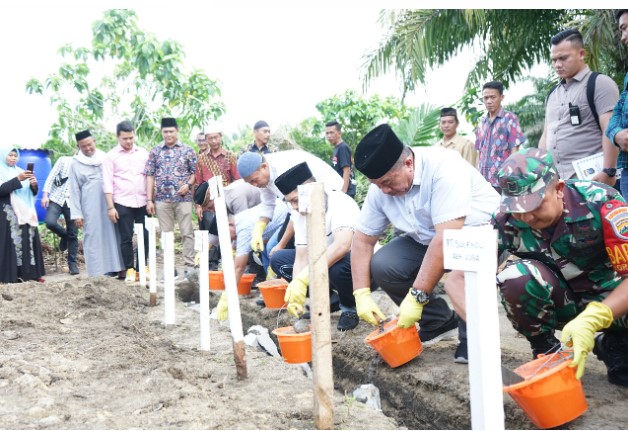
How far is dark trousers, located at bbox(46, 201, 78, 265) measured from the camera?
7.76 meters

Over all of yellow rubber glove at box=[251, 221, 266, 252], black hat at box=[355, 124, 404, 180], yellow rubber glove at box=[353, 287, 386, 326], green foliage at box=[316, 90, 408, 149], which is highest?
green foliage at box=[316, 90, 408, 149]

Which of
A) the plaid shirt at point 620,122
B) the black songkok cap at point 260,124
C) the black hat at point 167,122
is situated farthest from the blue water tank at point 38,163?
the plaid shirt at point 620,122

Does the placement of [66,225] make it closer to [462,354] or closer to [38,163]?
[38,163]

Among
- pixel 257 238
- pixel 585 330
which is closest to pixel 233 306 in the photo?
pixel 585 330

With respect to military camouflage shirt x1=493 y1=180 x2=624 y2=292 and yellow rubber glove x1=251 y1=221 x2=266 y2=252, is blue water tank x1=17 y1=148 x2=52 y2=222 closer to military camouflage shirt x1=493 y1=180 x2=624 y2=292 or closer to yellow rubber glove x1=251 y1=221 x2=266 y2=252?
yellow rubber glove x1=251 y1=221 x2=266 y2=252

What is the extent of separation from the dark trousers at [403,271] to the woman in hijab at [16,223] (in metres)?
4.72

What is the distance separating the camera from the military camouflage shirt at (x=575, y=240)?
259 cm

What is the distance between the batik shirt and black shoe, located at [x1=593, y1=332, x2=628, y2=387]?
93.6 inches

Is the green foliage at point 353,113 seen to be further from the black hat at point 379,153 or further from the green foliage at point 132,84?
the black hat at point 379,153

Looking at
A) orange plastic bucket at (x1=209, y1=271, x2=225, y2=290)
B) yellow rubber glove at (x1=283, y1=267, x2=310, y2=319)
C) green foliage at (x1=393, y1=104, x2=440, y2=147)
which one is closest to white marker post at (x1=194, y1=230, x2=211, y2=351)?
yellow rubber glove at (x1=283, y1=267, x2=310, y2=319)

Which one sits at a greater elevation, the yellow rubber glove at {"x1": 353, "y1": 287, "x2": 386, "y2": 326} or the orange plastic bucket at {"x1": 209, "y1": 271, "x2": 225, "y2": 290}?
the yellow rubber glove at {"x1": 353, "y1": 287, "x2": 386, "y2": 326}

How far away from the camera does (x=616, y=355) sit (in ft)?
9.03

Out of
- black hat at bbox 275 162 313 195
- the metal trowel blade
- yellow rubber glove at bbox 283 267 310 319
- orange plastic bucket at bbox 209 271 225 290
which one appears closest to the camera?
the metal trowel blade

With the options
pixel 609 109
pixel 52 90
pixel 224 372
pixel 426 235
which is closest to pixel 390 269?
pixel 426 235
